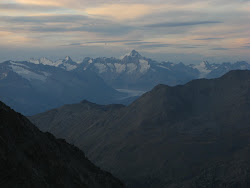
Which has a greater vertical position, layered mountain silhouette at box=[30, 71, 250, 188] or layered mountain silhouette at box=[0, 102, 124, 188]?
layered mountain silhouette at box=[0, 102, 124, 188]

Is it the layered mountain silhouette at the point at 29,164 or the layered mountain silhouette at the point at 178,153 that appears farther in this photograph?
the layered mountain silhouette at the point at 178,153

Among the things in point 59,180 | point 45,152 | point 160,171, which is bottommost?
point 160,171

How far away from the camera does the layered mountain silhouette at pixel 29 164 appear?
125 ft

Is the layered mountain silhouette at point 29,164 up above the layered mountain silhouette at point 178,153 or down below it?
above

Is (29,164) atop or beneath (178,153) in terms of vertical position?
atop

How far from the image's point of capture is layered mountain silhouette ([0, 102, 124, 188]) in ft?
125

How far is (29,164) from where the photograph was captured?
4225cm

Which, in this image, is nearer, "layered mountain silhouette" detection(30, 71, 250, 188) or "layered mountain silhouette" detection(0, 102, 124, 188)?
"layered mountain silhouette" detection(0, 102, 124, 188)

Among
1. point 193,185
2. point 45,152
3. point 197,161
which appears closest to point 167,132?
point 197,161

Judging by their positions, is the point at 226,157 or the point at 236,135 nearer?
the point at 226,157

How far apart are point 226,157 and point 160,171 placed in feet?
88.4

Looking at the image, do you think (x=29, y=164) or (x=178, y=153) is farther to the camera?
(x=178, y=153)

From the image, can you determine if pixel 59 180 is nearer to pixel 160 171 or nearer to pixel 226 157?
pixel 160 171

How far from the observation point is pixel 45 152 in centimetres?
4825
